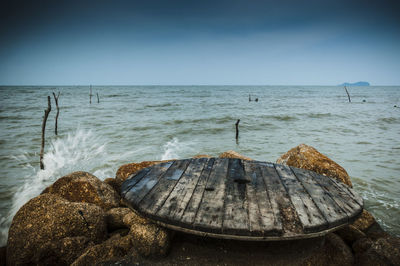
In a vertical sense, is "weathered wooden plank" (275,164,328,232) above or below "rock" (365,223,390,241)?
above

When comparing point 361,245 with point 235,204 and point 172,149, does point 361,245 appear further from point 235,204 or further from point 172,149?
point 172,149

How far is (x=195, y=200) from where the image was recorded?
2346 mm

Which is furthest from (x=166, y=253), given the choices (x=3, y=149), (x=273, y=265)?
(x=3, y=149)

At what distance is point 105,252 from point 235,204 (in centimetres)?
168

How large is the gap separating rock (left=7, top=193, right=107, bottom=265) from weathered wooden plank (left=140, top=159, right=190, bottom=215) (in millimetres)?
1096

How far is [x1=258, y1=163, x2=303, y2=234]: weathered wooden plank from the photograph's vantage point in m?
1.96

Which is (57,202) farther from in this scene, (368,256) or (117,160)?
(117,160)

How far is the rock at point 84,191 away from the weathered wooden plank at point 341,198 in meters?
3.40

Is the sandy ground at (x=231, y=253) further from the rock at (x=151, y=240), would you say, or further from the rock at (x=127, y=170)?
the rock at (x=127, y=170)

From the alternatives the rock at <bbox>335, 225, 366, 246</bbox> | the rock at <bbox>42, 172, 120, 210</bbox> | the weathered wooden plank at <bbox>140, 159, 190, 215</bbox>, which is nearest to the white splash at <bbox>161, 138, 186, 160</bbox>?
the rock at <bbox>42, 172, 120, 210</bbox>

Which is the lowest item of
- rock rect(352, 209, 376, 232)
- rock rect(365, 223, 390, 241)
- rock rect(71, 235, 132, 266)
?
rock rect(365, 223, 390, 241)

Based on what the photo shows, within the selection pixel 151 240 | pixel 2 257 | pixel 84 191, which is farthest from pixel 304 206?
pixel 2 257

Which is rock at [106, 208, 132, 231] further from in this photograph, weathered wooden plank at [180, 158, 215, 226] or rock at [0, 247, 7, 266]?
weathered wooden plank at [180, 158, 215, 226]

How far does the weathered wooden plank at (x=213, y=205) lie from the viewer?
1.97 meters
